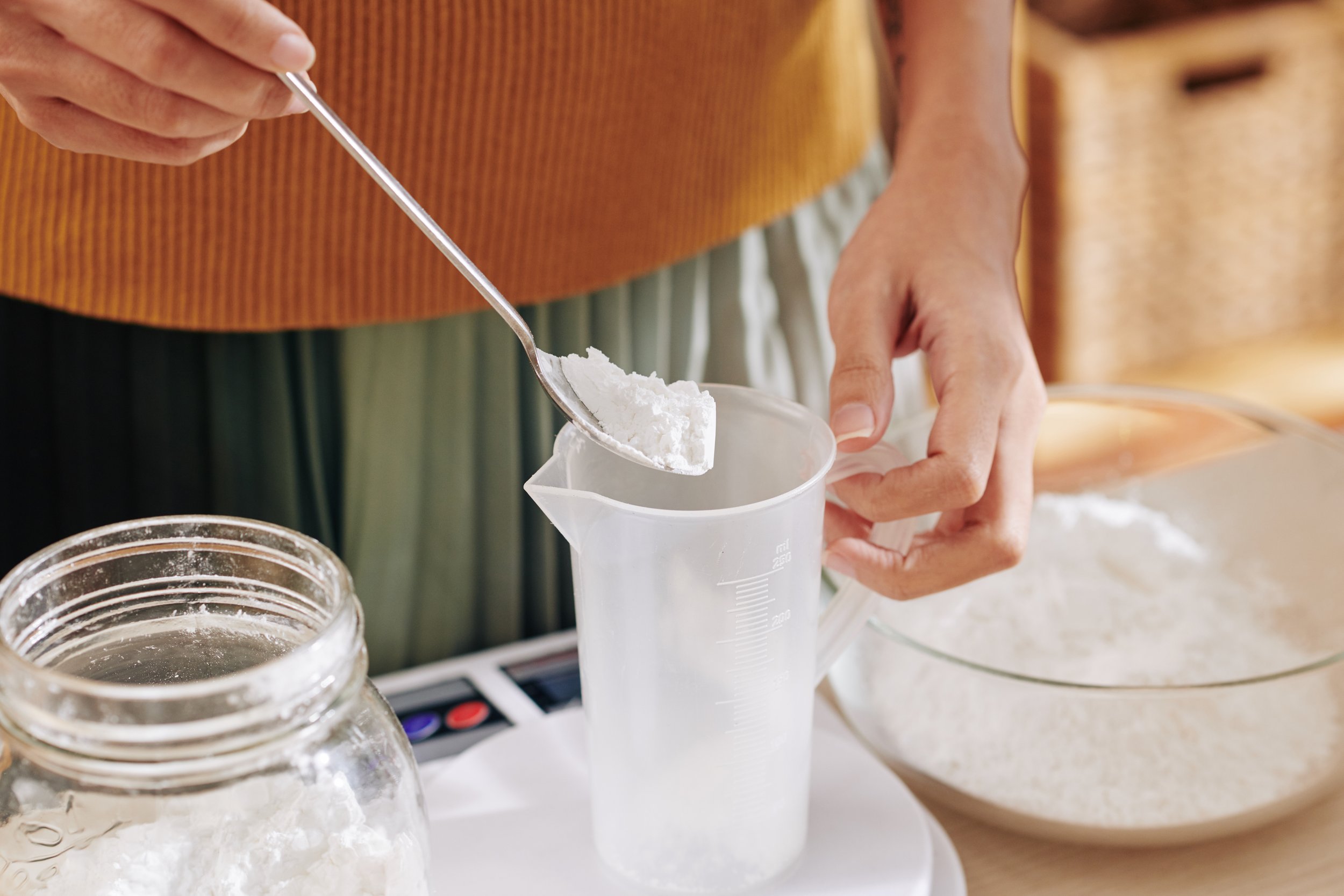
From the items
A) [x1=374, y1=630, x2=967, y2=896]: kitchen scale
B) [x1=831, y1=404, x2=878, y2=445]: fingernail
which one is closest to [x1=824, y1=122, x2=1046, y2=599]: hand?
[x1=831, y1=404, x2=878, y2=445]: fingernail

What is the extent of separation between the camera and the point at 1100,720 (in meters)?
0.60

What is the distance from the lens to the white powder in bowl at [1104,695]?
0.60 meters

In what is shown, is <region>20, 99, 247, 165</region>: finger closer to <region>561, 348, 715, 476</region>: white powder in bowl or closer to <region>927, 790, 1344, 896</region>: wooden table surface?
<region>561, 348, 715, 476</region>: white powder in bowl

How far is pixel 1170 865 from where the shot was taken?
61cm

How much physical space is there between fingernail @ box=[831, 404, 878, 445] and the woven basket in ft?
4.96

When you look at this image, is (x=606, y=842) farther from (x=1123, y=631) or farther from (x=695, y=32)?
(x=695, y=32)

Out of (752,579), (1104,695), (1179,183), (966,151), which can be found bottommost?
(1179,183)

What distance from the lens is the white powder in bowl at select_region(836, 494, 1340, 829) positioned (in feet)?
1.96

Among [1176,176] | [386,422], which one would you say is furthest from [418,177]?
[1176,176]

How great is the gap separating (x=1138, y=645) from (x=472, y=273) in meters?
0.43

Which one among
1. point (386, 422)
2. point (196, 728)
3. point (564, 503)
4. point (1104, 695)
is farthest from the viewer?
point (386, 422)

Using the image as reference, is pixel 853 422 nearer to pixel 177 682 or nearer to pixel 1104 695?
pixel 1104 695

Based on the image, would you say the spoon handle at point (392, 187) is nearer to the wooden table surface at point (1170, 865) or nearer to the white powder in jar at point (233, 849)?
the white powder in jar at point (233, 849)

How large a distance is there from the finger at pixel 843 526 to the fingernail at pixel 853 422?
0.06m
